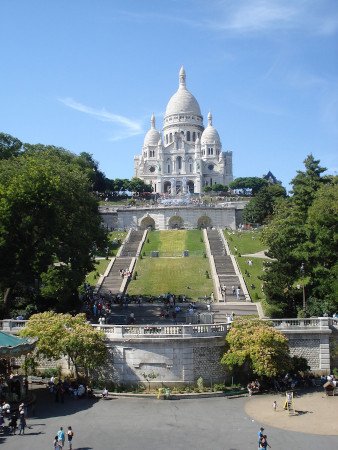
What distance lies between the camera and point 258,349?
28.3m

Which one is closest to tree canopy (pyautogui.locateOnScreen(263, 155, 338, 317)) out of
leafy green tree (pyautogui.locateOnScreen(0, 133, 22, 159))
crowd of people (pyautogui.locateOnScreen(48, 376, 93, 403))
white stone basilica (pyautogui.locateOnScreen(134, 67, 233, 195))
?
crowd of people (pyautogui.locateOnScreen(48, 376, 93, 403))

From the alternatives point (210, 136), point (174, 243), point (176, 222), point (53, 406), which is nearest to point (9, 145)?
point (174, 243)

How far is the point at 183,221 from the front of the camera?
9838 cm

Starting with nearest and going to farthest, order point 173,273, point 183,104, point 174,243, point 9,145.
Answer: point 173,273, point 9,145, point 174,243, point 183,104

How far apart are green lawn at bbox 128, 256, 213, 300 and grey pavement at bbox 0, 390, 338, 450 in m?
19.9

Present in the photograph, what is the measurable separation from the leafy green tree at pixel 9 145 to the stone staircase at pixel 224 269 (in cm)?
2683

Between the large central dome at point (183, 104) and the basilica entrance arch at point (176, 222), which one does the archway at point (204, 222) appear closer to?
the basilica entrance arch at point (176, 222)

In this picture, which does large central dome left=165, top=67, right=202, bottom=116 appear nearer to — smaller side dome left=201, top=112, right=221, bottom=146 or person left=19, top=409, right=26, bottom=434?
smaller side dome left=201, top=112, right=221, bottom=146

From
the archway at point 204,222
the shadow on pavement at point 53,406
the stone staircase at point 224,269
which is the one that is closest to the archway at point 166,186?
the archway at point 204,222

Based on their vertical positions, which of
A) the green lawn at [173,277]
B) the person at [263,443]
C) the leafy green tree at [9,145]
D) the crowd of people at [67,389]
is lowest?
the person at [263,443]

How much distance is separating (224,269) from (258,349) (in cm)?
2611

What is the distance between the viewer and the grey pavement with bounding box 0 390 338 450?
71.0 feet

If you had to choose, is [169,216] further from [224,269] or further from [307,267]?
[307,267]

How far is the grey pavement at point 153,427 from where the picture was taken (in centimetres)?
2164
